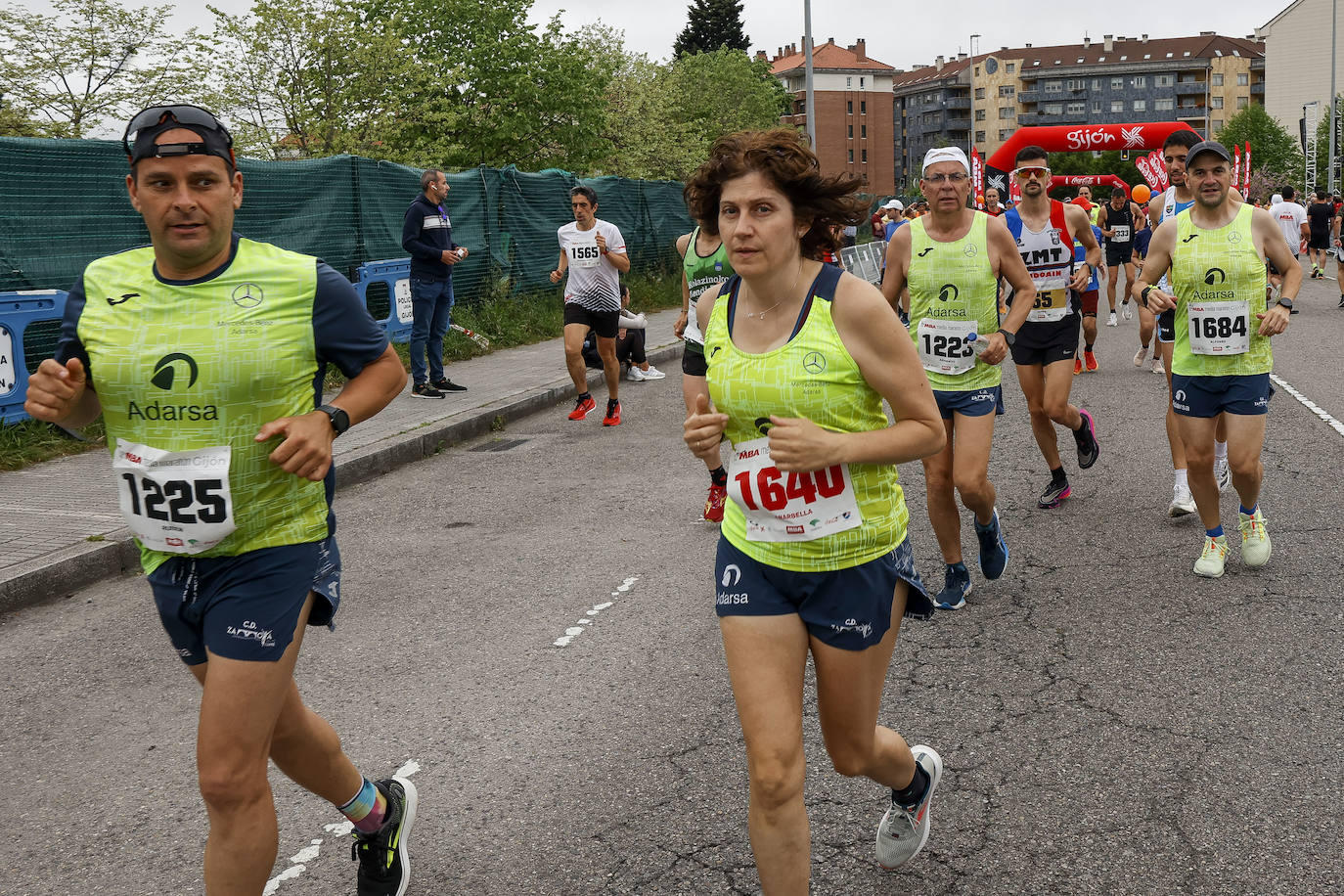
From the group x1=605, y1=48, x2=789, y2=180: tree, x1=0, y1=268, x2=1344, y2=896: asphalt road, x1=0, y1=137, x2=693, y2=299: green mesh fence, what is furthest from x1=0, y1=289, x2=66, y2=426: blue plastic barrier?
x1=605, y1=48, x2=789, y2=180: tree

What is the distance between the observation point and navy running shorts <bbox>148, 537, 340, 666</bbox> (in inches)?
112

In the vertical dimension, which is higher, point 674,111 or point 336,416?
point 674,111

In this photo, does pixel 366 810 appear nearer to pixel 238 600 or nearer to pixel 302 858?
pixel 302 858

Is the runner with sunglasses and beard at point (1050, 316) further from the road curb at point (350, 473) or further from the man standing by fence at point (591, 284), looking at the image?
the road curb at point (350, 473)

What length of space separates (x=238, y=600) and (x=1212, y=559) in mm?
4907

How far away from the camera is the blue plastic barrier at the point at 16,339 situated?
9.52 metres

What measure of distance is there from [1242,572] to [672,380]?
9495mm

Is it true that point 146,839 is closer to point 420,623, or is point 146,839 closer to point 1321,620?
point 420,623

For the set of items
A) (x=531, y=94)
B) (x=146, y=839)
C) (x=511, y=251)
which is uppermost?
(x=531, y=94)

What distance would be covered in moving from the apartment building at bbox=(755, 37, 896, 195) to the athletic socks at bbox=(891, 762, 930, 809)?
139843 millimetres

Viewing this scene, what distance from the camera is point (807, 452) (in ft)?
9.10

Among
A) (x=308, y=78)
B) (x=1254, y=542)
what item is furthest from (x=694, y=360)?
(x=308, y=78)

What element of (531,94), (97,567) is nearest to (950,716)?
(97,567)

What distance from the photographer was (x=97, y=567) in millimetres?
6879
